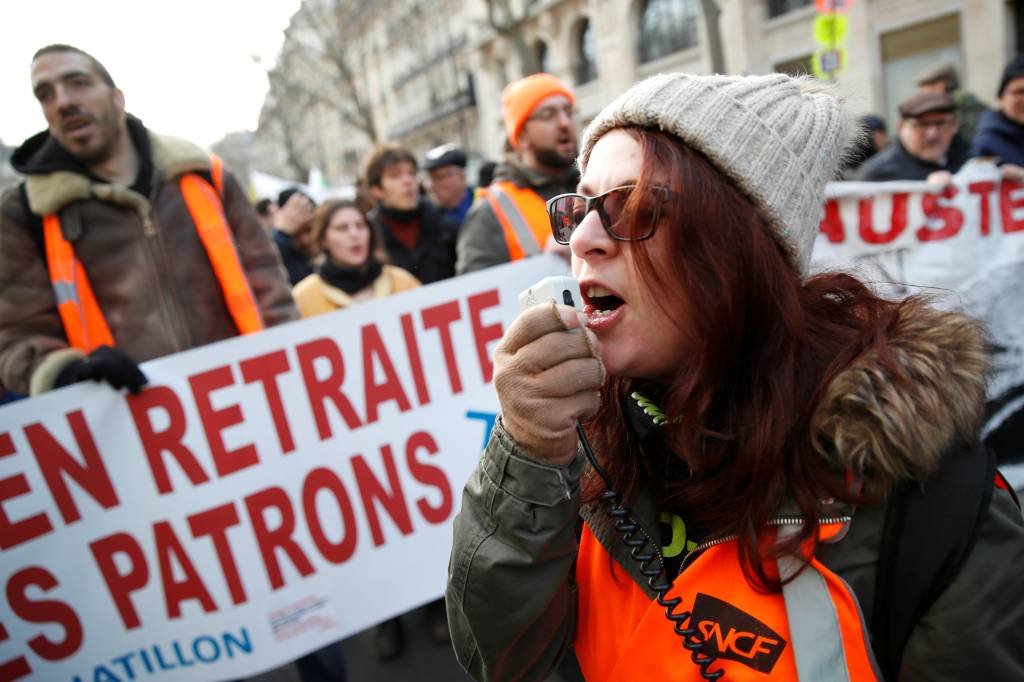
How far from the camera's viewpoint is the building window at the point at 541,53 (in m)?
26.6

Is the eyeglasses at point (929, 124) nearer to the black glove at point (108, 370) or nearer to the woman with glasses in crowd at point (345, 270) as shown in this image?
the woman with glasses in crowd at point (345, 270)

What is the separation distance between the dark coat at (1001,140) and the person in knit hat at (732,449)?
3.51m

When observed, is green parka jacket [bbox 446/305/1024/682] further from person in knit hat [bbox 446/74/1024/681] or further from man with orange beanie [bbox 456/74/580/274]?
man with orange beanie [bbox 456/74/580/274]

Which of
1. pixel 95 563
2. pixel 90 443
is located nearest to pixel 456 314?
pixel 90 443

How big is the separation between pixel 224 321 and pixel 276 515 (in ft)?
2.78

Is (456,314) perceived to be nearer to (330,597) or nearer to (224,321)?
(224,321)

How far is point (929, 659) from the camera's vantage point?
90cm

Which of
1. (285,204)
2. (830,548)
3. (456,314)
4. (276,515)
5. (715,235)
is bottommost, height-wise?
(276,515)

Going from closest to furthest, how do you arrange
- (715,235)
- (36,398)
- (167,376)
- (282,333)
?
(715,235), (36,398), (167,376), (282,333)

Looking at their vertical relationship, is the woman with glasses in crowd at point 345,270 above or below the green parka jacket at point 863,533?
above

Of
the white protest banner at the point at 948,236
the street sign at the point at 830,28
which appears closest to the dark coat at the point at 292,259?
the white protest banner at the point at 948,236

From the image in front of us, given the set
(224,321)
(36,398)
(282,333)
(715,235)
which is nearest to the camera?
(715,235)

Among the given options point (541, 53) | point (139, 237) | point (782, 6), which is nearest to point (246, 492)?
point (139, 237)

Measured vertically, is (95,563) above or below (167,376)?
below
